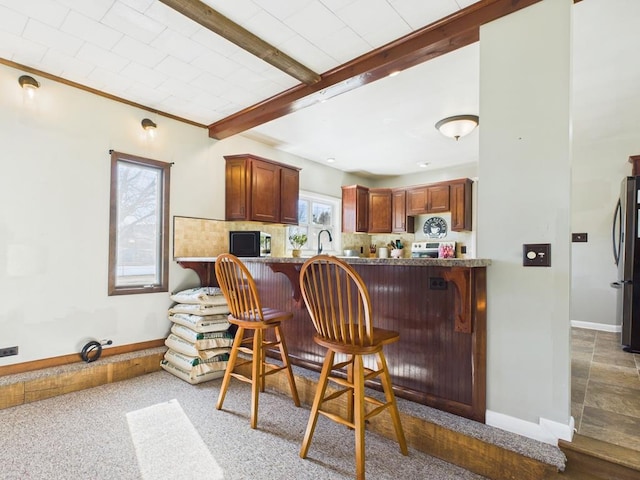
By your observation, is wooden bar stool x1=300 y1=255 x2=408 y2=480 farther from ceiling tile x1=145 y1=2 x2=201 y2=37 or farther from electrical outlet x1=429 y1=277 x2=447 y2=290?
ceiling tile x1=145 y1=2 x2=201 y2=37

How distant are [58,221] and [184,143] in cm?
147

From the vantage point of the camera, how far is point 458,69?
271 cm

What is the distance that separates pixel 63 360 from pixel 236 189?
2.38 meters

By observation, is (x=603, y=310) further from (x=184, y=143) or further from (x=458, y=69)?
(x=184, y=143)

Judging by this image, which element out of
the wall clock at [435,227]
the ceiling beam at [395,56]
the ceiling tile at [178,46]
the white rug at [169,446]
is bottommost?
the white rug at [169,446]

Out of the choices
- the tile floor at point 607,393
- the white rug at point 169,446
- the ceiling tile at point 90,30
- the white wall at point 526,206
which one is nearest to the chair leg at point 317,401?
the white rug at point 169,446

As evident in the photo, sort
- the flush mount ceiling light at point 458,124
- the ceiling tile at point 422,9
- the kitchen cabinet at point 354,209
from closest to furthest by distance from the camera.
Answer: the ceiling tile at point 422,9, the flush mount ceiling light at point 458,124, the kitchen cabinet at point 354,209

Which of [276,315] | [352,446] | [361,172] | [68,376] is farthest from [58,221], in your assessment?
[361,172]

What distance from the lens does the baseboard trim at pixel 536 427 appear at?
1.62 m

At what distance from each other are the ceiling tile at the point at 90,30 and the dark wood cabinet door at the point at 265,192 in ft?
6.19

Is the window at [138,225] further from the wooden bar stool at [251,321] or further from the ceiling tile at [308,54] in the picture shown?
the ceiling tile at [308,54]

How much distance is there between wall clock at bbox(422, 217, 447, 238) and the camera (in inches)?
235

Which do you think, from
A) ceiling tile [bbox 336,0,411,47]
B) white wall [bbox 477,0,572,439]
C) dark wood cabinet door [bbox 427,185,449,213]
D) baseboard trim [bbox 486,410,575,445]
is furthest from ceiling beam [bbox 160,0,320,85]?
dark wood cabinet door [bbox 427,185,449,213]

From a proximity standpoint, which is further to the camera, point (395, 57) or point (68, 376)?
point (68, 376)
